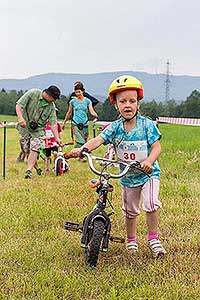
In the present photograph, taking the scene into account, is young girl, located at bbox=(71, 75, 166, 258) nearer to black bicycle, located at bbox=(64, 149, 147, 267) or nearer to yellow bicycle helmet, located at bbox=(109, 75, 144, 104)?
yellow bicycle helmet, located at bbox=(109, 75, 144, 104)

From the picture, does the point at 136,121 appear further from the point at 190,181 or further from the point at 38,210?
the point at 190,181

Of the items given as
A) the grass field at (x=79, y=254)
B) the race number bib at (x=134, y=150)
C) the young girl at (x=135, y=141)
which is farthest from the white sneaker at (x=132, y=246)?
the race number bib at (x=134, y=150)

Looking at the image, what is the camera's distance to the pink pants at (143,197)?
16.0 feet

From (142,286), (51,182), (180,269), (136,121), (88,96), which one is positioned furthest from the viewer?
(88,96)

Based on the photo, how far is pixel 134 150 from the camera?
4.85 metres

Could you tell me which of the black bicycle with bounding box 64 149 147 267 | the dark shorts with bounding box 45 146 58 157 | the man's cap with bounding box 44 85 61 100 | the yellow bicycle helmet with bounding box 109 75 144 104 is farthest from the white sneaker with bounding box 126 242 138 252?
the dark shorts with bounding box 45 146 58 157

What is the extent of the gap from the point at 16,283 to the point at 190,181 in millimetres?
5204

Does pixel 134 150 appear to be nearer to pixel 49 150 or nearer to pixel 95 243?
pixel 95 243

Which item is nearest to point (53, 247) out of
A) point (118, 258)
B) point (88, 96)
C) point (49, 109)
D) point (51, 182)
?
point (118, 258)

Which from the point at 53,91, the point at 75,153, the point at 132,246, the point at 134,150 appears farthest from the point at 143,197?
the point at 53,91

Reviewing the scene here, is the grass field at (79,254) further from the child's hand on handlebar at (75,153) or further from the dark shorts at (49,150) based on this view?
the dark shorts at (49,150)

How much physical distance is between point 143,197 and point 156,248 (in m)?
0.47

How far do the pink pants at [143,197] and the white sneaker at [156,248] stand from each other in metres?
0.31

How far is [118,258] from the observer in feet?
16.2
